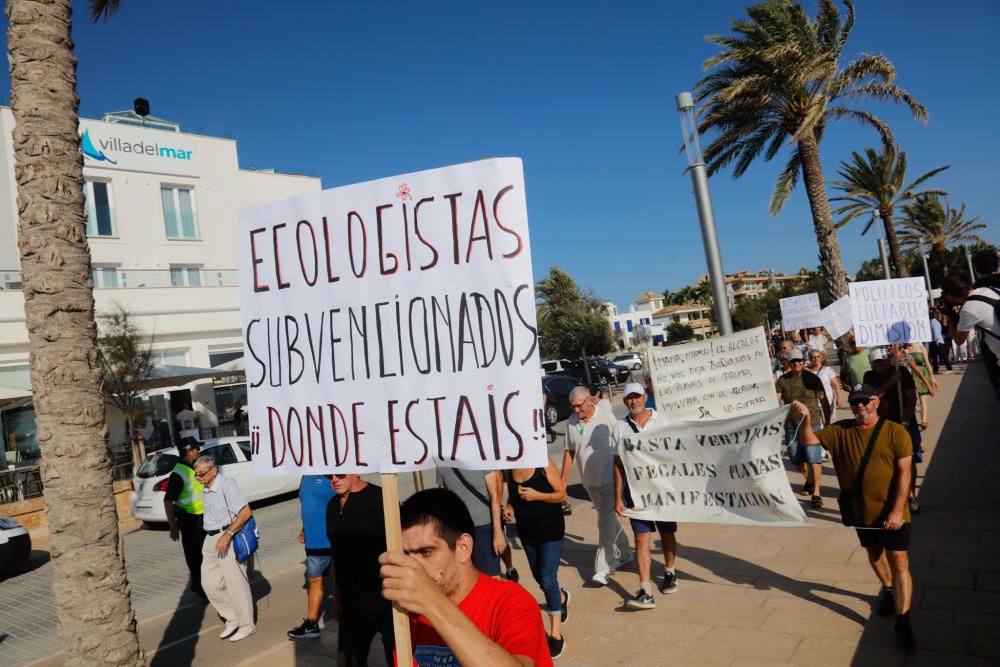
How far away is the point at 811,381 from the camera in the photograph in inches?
352

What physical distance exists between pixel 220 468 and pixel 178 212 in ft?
70.5

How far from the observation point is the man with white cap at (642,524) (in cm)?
598

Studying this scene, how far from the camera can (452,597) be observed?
97.1 inches

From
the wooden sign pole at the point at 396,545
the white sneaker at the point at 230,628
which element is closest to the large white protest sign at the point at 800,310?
the white sneaker at the point at 230,628

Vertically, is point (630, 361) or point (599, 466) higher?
point (630, 361)

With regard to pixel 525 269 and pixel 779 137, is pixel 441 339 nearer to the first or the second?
pixel 525 269

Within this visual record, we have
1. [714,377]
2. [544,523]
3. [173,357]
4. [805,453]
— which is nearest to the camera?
[544,523]

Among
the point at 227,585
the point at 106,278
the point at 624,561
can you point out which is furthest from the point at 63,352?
the point at 106,278

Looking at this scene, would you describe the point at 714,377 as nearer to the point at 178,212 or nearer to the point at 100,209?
the point at 100,209

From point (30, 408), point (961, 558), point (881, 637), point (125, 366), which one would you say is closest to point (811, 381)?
point (961, 558)

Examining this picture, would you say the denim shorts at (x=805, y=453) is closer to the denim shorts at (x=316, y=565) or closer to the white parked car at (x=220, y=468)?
the denim shorts at (x=316, y=565)

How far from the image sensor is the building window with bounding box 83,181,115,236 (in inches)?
1120

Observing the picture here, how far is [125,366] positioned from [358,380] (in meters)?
19.3

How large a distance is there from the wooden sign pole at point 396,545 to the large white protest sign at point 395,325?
1.01 ft
